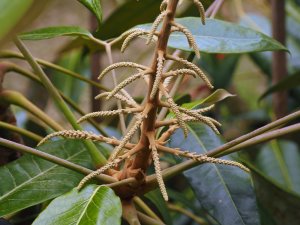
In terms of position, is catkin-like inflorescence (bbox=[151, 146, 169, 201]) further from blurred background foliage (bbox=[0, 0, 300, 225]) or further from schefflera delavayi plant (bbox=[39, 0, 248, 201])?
blurred background foliage (bbox=[0, 0, 300, 225])

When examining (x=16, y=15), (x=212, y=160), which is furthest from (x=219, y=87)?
(x=16, y=15)

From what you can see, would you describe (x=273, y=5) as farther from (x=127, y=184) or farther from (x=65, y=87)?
(x=127, y=184)

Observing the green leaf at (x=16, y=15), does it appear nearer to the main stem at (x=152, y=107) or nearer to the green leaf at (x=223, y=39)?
the main stem at (x=152, y=107)

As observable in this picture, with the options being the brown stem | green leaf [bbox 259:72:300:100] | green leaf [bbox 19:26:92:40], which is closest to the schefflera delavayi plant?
green leaf [bbox 19:26:92:40]

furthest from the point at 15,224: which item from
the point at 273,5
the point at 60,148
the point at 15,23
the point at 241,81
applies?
the point at 241,81

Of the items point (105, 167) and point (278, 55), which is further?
point (278, 55)

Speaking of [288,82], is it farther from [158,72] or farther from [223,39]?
[158,72]

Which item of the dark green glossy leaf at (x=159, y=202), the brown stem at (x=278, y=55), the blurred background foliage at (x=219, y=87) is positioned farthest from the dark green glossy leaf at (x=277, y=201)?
the brown stem at (x=278, y=55)
